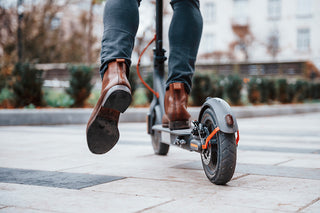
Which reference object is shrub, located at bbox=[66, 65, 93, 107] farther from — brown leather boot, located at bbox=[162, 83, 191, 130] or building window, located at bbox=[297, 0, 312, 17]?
building window, located at bbox=[297, 0, 312, 17]

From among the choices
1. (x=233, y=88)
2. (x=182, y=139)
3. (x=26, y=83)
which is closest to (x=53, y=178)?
(x=182, y=139)

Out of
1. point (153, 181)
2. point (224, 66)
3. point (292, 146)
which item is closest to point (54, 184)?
point (153, 181)

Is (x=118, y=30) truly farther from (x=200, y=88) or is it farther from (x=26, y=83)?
(x=200, y=88)

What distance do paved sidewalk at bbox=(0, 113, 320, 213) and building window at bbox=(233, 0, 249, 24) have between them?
3602 centimetres

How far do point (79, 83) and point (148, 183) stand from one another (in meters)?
7.26

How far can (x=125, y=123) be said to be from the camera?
8906mm

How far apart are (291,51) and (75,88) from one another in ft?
102

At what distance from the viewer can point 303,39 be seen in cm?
3734

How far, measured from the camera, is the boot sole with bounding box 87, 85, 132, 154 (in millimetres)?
2350

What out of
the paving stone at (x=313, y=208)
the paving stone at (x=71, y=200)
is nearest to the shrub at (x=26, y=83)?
the paving stone at (x=71, y=200)

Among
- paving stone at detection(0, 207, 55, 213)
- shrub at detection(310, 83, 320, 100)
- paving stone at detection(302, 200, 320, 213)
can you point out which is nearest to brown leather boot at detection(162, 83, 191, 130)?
paving stone at detection(302, 200, 320, 213)

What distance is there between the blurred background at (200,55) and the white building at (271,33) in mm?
85

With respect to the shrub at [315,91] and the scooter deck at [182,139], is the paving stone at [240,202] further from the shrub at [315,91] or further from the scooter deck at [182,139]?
the shrub at [315,91]

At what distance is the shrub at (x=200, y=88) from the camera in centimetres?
1138
